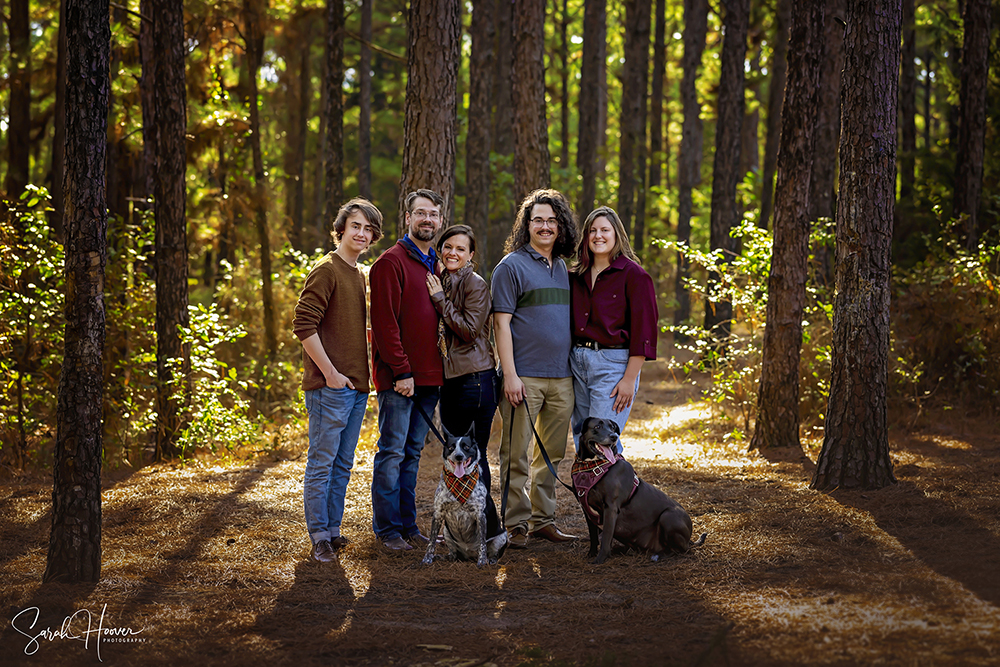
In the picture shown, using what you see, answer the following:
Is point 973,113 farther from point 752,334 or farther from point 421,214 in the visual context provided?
point 421,214

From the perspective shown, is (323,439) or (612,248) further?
(612,248)

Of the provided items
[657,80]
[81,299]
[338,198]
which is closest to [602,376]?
[81,299]

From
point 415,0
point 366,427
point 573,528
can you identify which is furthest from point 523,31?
point 573,528

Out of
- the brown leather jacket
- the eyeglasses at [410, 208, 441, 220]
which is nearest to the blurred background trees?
the eyeglasses at [410, 208, 441, 220]

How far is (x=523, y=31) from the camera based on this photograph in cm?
1329

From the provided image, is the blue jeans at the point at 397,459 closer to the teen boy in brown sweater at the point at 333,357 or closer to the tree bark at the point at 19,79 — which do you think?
the teen boy in brown sweater at the point at 333,357

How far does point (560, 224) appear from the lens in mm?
6102

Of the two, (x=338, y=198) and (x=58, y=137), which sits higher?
(x=58, y=137)

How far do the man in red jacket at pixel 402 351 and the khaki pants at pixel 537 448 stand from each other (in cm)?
66

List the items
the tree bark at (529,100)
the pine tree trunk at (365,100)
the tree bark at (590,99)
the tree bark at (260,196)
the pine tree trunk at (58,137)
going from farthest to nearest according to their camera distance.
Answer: the pine tree trunk at (365,100) < the tree bark at (590,99) < the tree bark at (260,196) < the tree bark at (529,100) < the pine tree trunk at (58,137)

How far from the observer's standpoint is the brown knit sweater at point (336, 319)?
18.5 ft

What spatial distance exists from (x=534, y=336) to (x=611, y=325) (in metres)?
0.57

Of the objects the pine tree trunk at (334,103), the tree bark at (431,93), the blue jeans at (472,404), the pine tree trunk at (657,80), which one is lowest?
the blue jeans at (472,404)

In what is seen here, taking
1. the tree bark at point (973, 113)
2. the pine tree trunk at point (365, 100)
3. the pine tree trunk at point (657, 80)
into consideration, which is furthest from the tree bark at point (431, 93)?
the pine tree trunk at point (657, 80)
